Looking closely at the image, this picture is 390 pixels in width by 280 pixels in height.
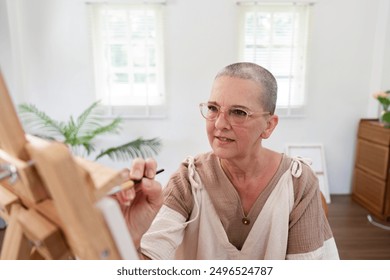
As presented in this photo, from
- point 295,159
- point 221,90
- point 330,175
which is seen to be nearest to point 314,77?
point 330,175

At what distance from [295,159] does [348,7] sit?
257 cm

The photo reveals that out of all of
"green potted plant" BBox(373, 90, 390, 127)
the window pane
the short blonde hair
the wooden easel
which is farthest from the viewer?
the window pane

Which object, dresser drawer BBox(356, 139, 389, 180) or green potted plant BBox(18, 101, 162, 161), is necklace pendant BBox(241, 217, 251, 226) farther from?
dresser drawer BBox(356, 139, 389, 180)

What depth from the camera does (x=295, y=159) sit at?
36.7 inches

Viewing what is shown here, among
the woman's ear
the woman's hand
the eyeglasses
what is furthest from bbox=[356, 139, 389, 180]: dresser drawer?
→ the woman's hand

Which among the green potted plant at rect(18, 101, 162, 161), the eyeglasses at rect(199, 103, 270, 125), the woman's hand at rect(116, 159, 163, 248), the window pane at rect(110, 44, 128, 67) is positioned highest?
the window pane at rect(110, 44, 128, 67)

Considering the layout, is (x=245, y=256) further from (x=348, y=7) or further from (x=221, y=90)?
(x=348, y=7)

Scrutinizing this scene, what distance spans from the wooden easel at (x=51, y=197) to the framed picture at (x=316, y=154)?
2.85 meters

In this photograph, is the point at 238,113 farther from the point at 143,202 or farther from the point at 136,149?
the point at 136,149

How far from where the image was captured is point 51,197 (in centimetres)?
37

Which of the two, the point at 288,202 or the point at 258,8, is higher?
the point at 258,8

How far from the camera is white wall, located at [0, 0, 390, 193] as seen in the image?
272cm

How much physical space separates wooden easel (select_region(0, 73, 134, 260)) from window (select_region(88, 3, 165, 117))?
254 centimetres

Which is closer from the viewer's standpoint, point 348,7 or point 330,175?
point 348,7
